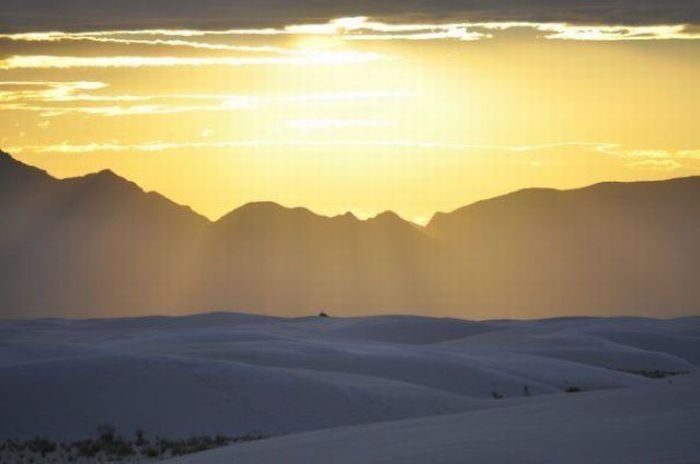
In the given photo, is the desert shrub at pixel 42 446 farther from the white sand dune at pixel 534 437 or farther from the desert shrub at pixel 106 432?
the white sand dune at pixel 534 437

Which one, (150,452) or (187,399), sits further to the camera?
(187,399)

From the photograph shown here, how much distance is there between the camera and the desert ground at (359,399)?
1794cm

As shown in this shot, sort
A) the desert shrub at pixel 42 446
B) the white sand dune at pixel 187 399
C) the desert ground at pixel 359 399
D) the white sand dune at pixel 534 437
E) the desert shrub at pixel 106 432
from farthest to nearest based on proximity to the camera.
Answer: the white sand dune at pixel 187 399, the desert shrub at pixel 106 432, the desert shrub at pixel 42 446, the desert ground at pixel 359 399, the white sand dune at pixel 534 437

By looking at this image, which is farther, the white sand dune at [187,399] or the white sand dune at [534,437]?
the white sand dune at [187,399]

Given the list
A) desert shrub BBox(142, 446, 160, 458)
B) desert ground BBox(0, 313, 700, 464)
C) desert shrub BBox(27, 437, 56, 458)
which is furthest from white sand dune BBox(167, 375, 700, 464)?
desert shrub BBox(27, 437, 56, 458)

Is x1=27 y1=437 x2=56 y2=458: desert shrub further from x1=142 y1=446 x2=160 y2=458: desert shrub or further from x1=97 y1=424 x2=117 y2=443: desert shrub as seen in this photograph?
x1=142 y1=446 x2=160 y2=458: desert shrub

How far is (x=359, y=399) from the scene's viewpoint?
34.3m

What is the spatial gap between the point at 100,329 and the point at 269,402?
51.4 meters

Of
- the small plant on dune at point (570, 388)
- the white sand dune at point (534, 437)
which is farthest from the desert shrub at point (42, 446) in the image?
the small plant on dune at point (570, 388)

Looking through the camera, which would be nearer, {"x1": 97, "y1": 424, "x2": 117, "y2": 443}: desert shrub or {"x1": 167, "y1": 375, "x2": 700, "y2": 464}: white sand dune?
{"x1": 167, "y1": 375, "x2": 700, "y2": 464}: white sand dune

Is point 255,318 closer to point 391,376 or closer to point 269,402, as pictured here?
point 391,376

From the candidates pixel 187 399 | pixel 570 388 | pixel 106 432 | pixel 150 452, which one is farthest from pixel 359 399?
pixel 570 388

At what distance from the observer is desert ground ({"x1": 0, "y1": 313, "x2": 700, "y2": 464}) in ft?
58.9

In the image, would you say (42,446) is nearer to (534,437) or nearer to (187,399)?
(187,399)
